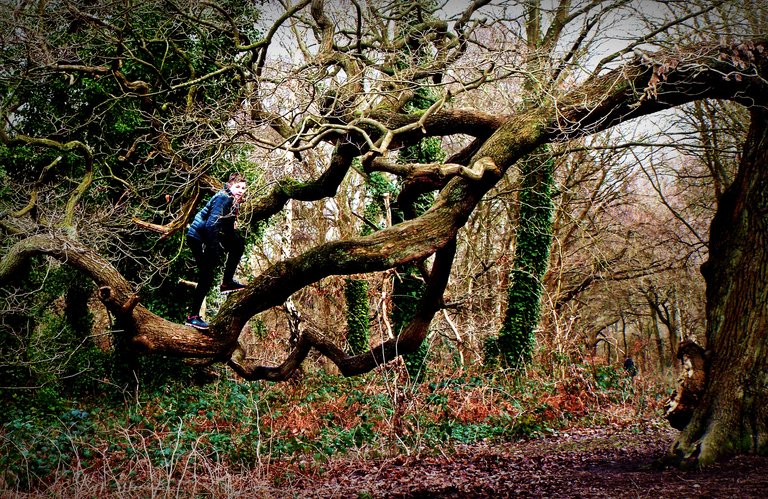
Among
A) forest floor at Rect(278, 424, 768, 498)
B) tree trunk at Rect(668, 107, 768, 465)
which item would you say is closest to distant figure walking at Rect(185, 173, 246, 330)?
forest floor at Rect(278, 424, 768, 498)

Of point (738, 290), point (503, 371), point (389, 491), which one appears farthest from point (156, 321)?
point (503, 371)

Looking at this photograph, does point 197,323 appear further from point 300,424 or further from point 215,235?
point 300,424

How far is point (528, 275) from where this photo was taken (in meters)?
12.2

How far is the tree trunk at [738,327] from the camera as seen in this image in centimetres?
499

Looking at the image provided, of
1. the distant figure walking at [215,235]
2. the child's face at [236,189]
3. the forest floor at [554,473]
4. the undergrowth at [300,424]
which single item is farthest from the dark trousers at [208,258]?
the forest floor at [554,473]

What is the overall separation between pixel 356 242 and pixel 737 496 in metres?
3.33

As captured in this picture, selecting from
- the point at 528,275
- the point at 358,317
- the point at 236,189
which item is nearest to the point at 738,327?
the point at 236,189

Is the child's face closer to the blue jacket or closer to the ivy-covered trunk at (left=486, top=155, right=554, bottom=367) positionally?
the blue jacket

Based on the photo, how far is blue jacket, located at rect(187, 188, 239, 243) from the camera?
14.8ft

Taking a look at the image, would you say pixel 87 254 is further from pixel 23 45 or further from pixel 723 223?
pixel 723 223

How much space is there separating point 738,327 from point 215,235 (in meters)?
4.64

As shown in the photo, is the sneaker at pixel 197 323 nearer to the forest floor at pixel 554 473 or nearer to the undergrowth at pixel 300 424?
the undergrowth at pixel 300 424

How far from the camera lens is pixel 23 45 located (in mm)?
7793

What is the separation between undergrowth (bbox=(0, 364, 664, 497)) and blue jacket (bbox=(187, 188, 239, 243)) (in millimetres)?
2299
